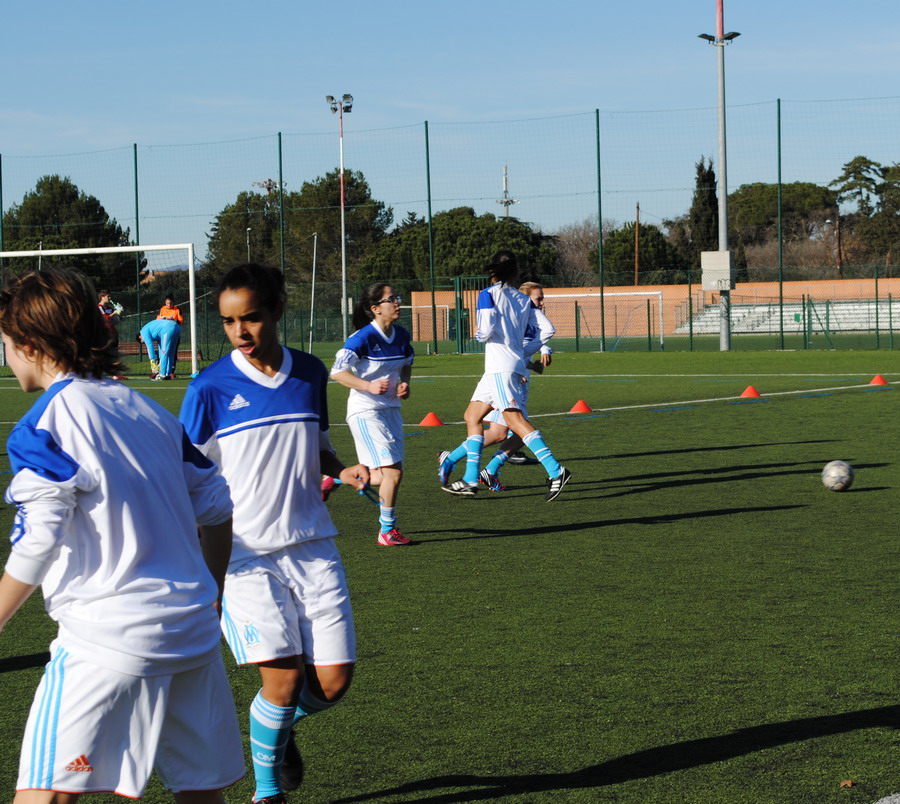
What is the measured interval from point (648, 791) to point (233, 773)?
1.54 metres

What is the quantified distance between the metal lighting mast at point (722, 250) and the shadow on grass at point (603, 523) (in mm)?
25852

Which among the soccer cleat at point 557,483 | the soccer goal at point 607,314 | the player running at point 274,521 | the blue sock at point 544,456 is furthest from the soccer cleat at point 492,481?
the soccer goal at point 607,314

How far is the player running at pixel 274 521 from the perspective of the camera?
145 inches

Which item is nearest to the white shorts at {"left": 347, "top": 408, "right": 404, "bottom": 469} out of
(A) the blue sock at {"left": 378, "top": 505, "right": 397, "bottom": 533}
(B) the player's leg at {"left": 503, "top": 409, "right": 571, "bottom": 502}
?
(A) the blue sock at {"left": 378, "top": 505, "right": 397, "bottom": 533}

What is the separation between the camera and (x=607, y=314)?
5456 centimetres

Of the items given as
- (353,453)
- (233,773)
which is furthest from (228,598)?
(353,453)

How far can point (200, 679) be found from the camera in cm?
272

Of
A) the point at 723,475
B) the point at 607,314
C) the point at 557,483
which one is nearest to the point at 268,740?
the point at 557,483

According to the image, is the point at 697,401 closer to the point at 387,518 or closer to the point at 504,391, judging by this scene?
the point at 504,391

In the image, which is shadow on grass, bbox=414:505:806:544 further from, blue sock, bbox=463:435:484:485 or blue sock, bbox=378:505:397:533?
blue sock, bbox=463:435:484:485

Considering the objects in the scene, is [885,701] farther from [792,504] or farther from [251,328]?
[792,504]

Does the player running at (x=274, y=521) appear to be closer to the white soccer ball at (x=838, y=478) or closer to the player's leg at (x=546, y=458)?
the player's leg at (x=546, y=458)

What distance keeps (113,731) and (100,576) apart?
307 millimetres

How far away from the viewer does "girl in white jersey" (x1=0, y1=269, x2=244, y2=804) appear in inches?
101
